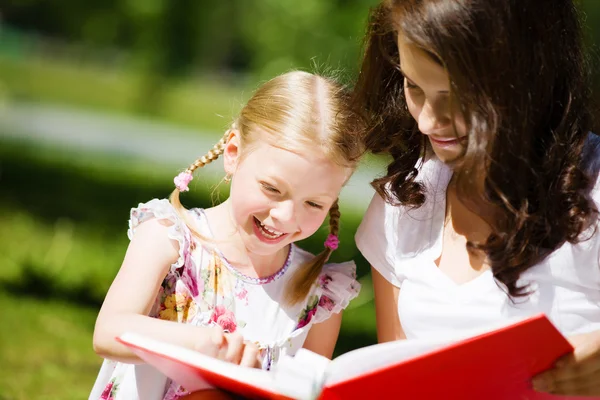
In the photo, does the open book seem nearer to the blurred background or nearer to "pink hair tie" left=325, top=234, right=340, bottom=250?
"pink hair tie" left=325, top=234, right=340, bottom=250

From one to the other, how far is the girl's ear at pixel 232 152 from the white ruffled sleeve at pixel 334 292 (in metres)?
0.37

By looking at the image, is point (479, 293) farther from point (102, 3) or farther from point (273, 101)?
point (102, 3)

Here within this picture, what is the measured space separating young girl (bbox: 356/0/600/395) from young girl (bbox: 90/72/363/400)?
15 centimetres

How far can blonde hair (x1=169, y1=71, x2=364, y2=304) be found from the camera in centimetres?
210

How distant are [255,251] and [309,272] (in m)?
0.18

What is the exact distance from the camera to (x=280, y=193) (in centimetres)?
209

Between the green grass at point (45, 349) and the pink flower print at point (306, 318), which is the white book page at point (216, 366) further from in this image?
the green grass at point (45, 349)

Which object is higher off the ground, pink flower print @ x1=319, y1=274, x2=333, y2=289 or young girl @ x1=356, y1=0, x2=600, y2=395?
young girl @ x1=356, y1=0, x2=600, y2=395

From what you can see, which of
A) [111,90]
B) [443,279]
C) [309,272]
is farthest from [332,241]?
[111,90]

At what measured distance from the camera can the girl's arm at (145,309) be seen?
1.86m

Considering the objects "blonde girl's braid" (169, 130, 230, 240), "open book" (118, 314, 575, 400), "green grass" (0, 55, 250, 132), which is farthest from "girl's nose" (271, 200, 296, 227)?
"green grass" (0, 55, 250, 132)

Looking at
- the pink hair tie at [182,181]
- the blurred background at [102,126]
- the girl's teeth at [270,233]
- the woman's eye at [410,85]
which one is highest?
the woman's eye at [410,85]

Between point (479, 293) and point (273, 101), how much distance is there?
67 cm

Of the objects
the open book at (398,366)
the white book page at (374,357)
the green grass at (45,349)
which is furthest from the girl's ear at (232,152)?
the green grass at (45,349)
